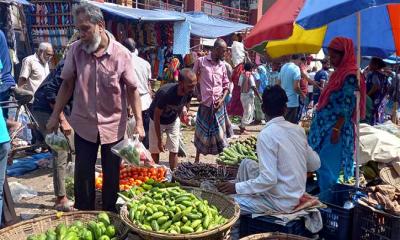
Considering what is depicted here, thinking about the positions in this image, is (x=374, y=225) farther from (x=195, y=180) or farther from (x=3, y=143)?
(x=3, y=143)

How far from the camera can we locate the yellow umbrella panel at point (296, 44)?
5.06 metres

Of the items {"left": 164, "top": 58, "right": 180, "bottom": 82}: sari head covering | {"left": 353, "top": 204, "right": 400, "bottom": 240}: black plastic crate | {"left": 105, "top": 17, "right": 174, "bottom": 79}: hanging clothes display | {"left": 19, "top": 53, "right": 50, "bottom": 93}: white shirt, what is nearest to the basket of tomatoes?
{"left": 353, "top": 204, "right": 400, "bottom": 240}: black plastic crate

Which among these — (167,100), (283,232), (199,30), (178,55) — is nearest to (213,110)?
(167,100)

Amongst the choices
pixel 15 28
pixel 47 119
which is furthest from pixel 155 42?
pixel 47 119

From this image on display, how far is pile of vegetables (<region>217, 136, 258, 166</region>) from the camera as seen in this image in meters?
5.25

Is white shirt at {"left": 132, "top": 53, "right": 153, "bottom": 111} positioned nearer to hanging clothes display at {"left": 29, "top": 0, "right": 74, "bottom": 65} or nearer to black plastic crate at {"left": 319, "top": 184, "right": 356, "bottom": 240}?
black plastic crate at {"left": 319, "top": 184, "right": 356, "bottom": 240}

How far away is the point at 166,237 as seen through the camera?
2.78 meters

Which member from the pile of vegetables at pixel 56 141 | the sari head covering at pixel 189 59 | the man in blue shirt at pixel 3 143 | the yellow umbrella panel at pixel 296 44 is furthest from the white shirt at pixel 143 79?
the sari head covering at pixel 189 59

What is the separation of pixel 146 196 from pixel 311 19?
1.98 m

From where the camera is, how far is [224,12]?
22.2 meters

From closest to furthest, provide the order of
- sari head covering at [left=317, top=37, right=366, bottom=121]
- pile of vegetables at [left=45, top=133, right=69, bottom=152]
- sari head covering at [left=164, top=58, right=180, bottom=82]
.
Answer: pile of vegetables at [left=45, top=133, right=69, bottom=152] < sari head covering at [left=317, top=37, right=366, bottom=121] < sari head covering at [left=164, top=58, right=180, bottom=82]

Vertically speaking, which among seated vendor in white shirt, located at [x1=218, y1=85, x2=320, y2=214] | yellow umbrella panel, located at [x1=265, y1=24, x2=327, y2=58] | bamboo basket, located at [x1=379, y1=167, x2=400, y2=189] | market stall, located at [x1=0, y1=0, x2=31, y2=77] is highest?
market stall, located at [x1=0, y1=0, x2=31, y2=77]

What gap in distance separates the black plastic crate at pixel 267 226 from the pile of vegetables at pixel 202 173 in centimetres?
109

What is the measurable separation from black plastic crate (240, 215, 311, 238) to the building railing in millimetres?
18593
